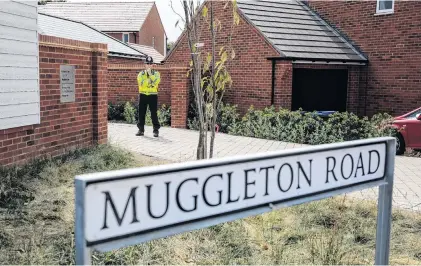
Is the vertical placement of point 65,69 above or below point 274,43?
below

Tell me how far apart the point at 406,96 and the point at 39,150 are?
10936 millimetres

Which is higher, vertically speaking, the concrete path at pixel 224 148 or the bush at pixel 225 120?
the bush at pixel 225 120

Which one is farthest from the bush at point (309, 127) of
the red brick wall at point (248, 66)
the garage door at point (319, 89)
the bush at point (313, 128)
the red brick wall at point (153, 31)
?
the red brick wall at point (153, 31)

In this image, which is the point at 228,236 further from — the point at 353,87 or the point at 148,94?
the point at 353,87

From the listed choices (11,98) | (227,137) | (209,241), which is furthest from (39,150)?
(227,137)

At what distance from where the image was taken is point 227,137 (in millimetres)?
12094

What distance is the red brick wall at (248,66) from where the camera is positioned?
46.3 ft

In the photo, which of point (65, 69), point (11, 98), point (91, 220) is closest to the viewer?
point (91, 220)

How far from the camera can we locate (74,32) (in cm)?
1838

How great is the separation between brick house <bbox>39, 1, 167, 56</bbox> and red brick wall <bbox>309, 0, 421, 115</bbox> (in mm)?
23350

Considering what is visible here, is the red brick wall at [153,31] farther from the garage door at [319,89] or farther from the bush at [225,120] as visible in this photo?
the bush at [225,120]

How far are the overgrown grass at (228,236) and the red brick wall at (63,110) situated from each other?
38.8 inches

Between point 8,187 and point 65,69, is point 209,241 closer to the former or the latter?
point 8,187

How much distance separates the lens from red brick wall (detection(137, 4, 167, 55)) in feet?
128
